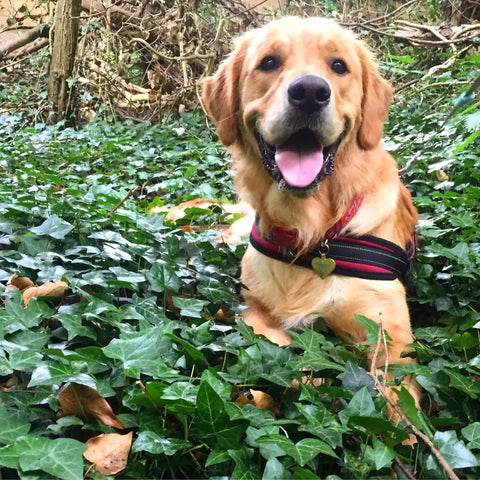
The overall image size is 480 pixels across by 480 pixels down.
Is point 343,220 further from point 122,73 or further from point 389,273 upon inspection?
point 122,73

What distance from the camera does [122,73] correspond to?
809 cm

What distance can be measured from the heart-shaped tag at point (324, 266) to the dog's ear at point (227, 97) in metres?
0.84

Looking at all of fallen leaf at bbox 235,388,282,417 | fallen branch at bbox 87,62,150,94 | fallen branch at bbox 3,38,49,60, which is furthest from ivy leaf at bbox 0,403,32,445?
fallen branch at bbox 3,38,49,60

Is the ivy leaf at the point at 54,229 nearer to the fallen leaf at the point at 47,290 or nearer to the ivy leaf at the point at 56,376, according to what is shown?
the fallen leaf at the point at 47,290

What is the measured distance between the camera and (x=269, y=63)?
8.68 feet

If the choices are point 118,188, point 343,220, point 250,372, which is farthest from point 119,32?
point 250,372

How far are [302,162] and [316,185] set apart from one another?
0.13 m

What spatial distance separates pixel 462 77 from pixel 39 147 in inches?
186

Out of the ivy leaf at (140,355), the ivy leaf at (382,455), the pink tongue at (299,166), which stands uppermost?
the pink tongue at (299,166)

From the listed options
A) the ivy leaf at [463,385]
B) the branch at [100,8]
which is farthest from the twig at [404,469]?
the branch at [100,8]

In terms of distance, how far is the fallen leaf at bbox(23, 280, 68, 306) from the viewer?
1.89 meters

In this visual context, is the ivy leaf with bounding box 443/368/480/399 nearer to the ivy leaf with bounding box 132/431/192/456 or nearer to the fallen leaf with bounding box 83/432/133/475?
the ivy leaf with bounding box 132/431/192/456

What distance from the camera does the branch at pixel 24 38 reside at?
835cm

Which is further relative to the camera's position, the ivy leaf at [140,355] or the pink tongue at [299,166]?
the pink tongue at [299,166]
